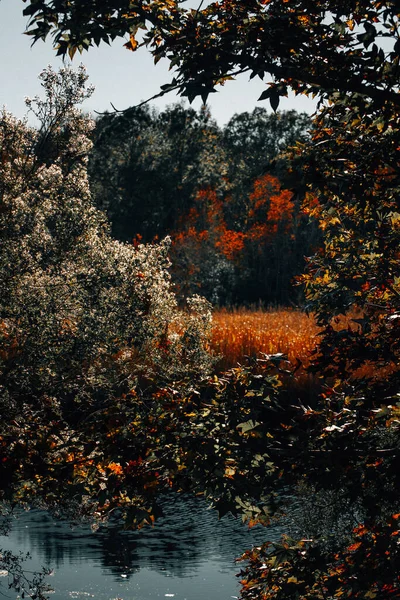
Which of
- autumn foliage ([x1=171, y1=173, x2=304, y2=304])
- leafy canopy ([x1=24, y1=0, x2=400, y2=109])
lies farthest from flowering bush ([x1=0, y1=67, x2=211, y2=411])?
autumn foliage ([x1=171, y1=173, x2=304, y2=304])

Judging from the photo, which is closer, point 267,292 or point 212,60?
point 212,60

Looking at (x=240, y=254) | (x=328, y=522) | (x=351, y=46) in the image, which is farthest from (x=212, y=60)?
(x=240, y=254)

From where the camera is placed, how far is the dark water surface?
12.9 m

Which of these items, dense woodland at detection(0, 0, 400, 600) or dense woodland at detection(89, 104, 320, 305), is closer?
dense woodland at detection(0, 0, 400, 600)

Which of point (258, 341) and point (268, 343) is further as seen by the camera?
point (258, 341)

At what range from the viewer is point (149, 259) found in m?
13.3

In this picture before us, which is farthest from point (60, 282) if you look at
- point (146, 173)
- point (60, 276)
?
point (146, 173)

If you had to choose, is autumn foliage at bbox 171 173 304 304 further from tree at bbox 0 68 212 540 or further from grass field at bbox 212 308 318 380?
tree at bbox 0 68 212 540

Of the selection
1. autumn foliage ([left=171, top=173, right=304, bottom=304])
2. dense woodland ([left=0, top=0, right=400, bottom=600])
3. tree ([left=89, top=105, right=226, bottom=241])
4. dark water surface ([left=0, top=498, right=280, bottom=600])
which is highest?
tree ([left=89, top=105, right=226, bottom=241])

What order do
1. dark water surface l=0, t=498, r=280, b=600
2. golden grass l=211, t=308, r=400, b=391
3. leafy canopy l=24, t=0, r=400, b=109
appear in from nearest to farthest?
leafy canopy l=24, t=0, r=400, b=109 → dark water surface l=0, t=498, r=280, b=600 → golden grass l=211, t=308, r=400, b=391

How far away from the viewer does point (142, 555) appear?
14.5 metres

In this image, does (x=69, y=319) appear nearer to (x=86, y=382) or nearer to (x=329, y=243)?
(x=86, y=382)

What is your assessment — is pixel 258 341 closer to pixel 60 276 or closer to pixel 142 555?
pixel 142 555

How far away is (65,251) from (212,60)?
704 cm
